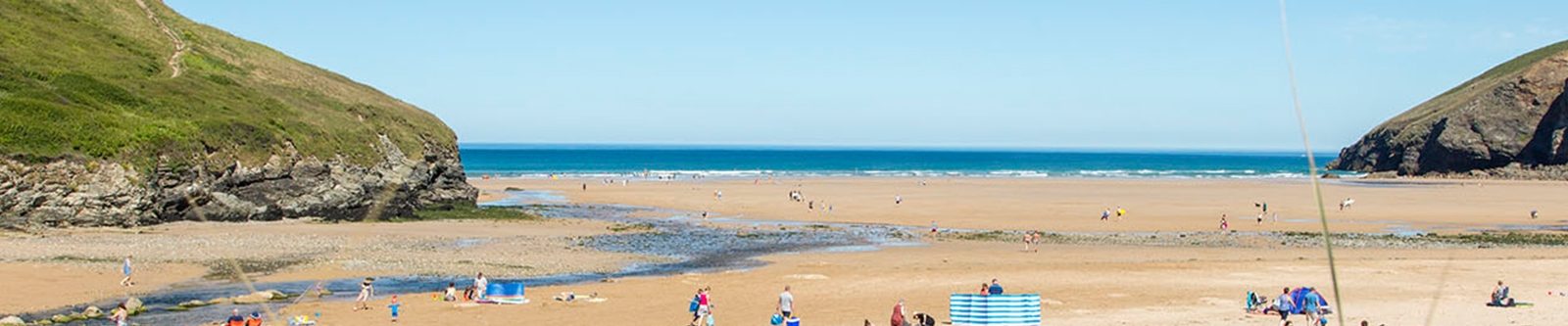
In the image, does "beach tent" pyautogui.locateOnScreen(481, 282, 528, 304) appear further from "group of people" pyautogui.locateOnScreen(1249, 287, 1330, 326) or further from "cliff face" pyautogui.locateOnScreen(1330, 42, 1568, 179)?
"cliff face" pyautogui.locateOnScreen(1330, 42, 1568, 179)

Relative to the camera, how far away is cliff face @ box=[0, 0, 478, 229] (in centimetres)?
4572

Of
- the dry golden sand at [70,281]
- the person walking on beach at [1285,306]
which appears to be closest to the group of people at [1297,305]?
the person walking on beach at [1285,306]

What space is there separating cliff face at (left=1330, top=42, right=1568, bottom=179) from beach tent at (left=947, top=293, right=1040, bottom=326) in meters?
116

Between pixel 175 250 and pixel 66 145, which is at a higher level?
pixel 66 145

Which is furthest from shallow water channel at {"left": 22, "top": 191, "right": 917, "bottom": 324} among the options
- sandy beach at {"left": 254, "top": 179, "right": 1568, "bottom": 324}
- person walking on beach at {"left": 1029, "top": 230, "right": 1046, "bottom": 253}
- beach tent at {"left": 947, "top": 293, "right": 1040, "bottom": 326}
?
beach tent at {"left": 947, "top": 293, "right": 1040, "bottom": 326}

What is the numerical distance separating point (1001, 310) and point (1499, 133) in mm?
127711

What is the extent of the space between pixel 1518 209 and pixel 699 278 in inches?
2365

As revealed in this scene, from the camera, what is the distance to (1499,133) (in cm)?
13038

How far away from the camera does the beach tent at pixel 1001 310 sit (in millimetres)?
24045

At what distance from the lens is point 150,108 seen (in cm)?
5500

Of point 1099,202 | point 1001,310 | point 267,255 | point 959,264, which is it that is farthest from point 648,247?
point 1099,202

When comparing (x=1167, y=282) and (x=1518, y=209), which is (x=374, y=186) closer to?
(x=1167, y=282)

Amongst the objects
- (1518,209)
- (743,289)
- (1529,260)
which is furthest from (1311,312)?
(1518,209)

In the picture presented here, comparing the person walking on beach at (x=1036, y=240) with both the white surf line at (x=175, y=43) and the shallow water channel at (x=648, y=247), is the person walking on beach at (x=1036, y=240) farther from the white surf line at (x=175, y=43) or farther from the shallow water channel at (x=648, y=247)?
the white surf line at (x=175, y=43)
